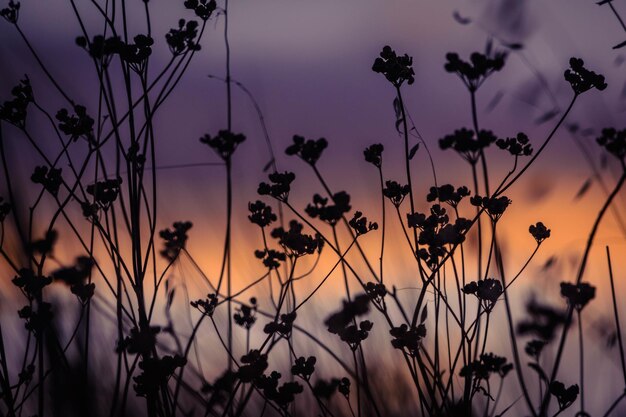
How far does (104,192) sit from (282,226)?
0.76m

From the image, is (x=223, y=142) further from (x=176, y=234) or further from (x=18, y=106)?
(x=18, y=106)

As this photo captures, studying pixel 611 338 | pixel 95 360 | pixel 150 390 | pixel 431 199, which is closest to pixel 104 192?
pixel 95 360

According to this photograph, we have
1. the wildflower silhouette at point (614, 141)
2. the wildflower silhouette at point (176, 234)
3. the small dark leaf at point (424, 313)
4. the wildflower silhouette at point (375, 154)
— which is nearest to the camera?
the small dark leaf at point (424, 313)

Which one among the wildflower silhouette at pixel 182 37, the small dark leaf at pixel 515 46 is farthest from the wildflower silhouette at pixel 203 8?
the small dark leaf at pixel 515 46

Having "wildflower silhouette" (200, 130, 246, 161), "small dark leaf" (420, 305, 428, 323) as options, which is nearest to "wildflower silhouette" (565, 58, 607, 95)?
"small dark leaf" (420, 305, 428, 323)

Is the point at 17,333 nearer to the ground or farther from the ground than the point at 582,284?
farther from the ground

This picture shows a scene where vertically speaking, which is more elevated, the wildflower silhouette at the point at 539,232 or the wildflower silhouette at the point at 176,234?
the wildflower silhouette at the point at 176,234

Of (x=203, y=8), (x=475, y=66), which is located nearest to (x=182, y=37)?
(x=203, y=8)

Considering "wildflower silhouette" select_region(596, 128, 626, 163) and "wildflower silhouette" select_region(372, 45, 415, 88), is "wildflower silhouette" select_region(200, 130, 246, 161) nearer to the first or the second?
"wildflower silhouette" select_region(372, 45, 415, 88)

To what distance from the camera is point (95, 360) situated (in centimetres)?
276

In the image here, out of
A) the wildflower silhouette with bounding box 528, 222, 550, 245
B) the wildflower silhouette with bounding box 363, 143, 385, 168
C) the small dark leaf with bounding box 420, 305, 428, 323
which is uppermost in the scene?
the wildflower silhouette with bounding box 363, 143, 385, 168

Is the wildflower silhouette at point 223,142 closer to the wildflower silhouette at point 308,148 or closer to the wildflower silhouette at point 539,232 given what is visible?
the wildflower silhouette at point 308,148

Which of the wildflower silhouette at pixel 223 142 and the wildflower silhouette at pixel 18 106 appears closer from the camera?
the wildflower silhouette at pixel 18 106

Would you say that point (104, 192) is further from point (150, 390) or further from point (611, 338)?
point (611, 338)
